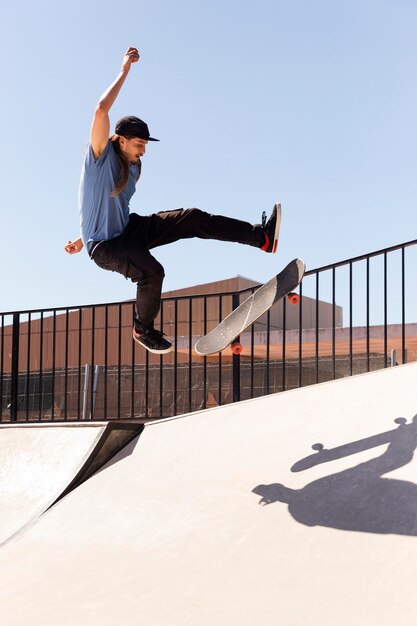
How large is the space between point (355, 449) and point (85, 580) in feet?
5.79

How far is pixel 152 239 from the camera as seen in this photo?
197 inches

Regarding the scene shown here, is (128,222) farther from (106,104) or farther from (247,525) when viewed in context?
(247,525)

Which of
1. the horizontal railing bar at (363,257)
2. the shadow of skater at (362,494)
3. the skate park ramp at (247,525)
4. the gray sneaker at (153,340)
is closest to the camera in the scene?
the skate park ramp at (247,525)

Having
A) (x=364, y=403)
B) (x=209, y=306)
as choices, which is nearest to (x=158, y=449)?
(x=364, y=403)

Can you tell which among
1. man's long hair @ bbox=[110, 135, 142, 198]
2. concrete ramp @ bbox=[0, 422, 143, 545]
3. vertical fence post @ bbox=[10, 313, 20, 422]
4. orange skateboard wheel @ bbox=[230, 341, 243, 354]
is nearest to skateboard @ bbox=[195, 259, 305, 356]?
orange skateboard wheel @ bbox=[230, 341, 243, 354]

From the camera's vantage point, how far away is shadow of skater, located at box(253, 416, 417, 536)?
3814 millimetres

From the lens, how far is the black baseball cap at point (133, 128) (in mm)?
4836

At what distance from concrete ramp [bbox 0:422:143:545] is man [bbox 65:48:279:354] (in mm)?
1533

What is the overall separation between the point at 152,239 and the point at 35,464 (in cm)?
246

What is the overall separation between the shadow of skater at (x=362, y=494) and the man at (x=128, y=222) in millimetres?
1515

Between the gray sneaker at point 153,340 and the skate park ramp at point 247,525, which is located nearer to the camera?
the skate park ramp at point 247,525

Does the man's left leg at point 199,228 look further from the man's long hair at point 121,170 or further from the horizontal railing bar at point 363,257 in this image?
the horizontal railing bar at point 363,257

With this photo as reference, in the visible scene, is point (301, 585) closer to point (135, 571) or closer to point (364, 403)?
point (135, 571)

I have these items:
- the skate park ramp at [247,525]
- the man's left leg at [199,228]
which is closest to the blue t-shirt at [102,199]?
the man's left leg at [199,228]
